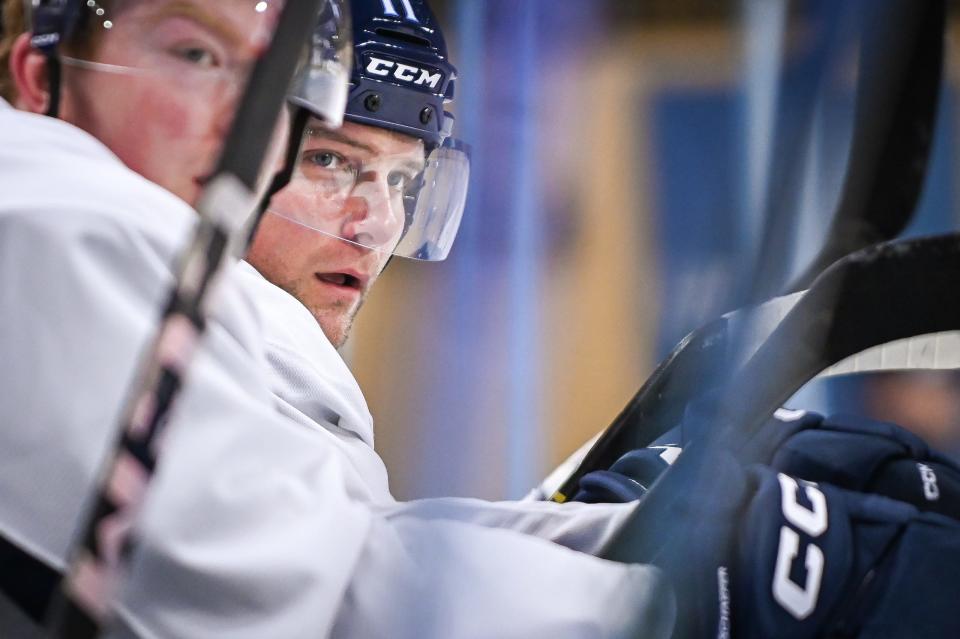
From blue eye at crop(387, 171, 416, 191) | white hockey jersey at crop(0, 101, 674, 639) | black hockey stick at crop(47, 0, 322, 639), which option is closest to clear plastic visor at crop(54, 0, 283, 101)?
white hockey jersey at crop(0, 101, 674, 639)

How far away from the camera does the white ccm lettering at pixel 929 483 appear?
717 millimetres

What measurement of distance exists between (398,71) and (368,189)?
8.5 inches

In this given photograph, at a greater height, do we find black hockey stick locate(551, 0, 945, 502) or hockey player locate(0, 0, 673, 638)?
black hockey stick locate(551, 0, 945, 502)

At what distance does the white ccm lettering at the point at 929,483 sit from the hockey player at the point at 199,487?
0.19m

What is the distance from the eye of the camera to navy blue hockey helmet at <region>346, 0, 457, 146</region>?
4.74ft

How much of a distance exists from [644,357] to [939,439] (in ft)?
0.77

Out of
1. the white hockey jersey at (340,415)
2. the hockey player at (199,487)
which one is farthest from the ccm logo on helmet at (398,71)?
the hockey player at (199,487)

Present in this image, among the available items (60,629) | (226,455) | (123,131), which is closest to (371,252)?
(123,131)

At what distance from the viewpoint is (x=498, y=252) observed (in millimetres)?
642

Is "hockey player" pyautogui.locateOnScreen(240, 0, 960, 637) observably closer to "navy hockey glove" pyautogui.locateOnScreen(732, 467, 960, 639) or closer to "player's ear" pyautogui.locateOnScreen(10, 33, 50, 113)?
"navy hockey glove" pyautogui.locateOnScreen(732, 467, 960, 639)

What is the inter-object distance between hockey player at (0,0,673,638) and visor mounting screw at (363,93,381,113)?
71 cm

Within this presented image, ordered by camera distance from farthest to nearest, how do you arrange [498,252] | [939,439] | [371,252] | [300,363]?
[371,252] < [300,363] < [939,439] < [498,252]

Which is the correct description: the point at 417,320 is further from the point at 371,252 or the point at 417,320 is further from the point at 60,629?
the point at 371,252

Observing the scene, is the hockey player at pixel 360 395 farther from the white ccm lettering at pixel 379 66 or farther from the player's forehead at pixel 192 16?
the player's forehead at pixel 192 16
